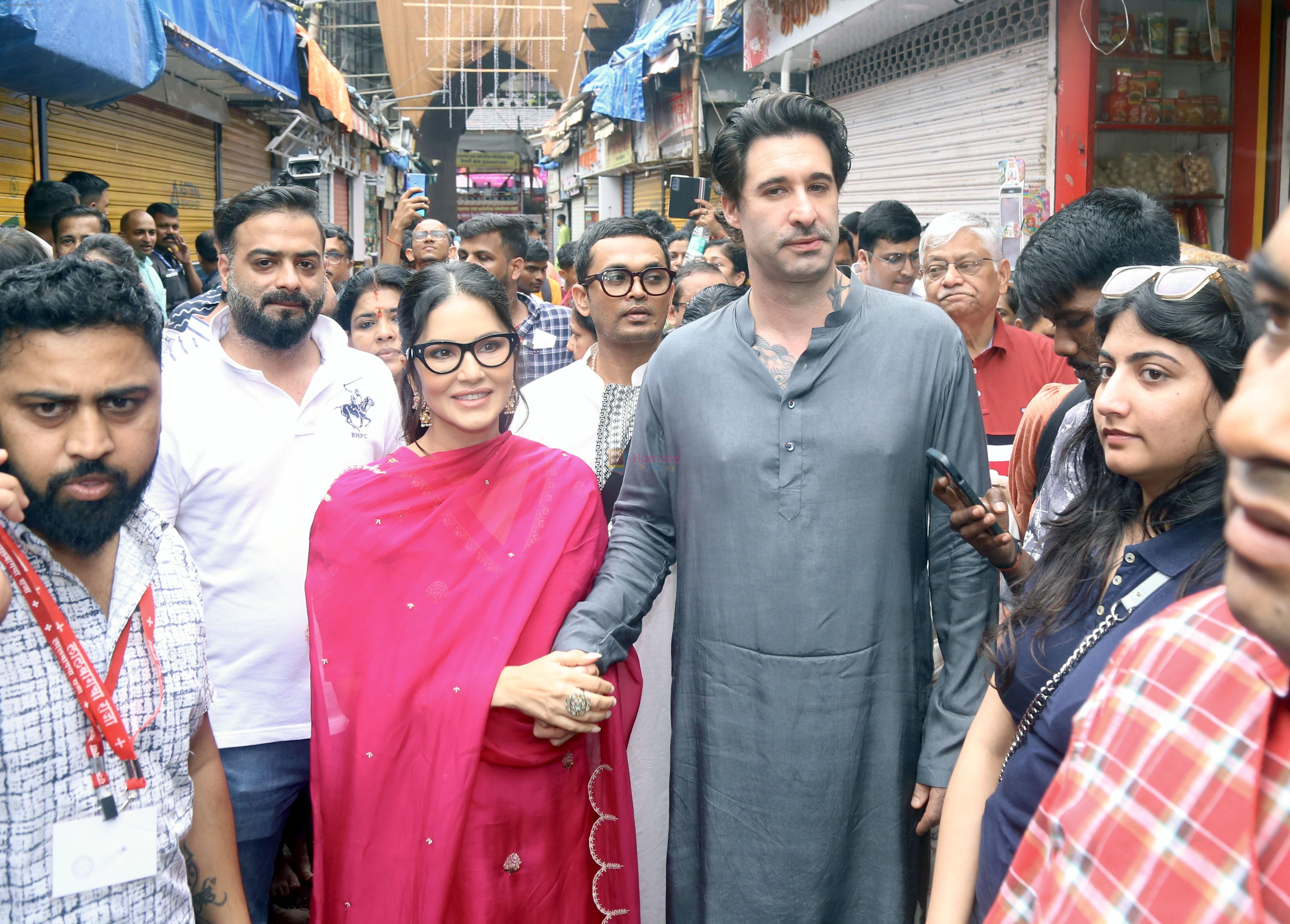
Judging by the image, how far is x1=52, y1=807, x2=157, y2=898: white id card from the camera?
137 centimetres

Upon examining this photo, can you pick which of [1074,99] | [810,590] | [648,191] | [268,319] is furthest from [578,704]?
[648,191]

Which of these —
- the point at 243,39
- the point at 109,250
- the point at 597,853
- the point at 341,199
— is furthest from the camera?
the point at 341,199

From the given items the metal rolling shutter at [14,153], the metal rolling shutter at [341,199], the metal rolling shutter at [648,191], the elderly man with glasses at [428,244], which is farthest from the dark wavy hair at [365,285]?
the metal rolling shutter at [341,199]

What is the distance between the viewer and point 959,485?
70.6 inches

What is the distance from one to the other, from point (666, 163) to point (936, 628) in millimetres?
13827

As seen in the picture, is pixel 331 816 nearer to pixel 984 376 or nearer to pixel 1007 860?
pixel 1007 860

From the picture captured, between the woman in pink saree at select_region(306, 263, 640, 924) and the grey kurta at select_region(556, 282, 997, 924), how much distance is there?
0.17 metres

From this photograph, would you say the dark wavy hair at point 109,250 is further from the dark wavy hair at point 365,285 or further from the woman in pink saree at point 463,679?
the woman in pink saree at point 463,679

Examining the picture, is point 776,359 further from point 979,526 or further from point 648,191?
point 648,191

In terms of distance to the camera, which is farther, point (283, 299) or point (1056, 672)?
point (283, 299)

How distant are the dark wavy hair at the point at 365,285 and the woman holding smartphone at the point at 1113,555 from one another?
3.39 metres

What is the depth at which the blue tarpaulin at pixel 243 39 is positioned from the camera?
23.4 ft

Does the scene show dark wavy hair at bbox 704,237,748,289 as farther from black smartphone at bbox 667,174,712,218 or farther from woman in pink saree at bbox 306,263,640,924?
woman in pink saree at bbox 306,263,640,924

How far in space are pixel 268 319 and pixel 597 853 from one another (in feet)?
5.40
